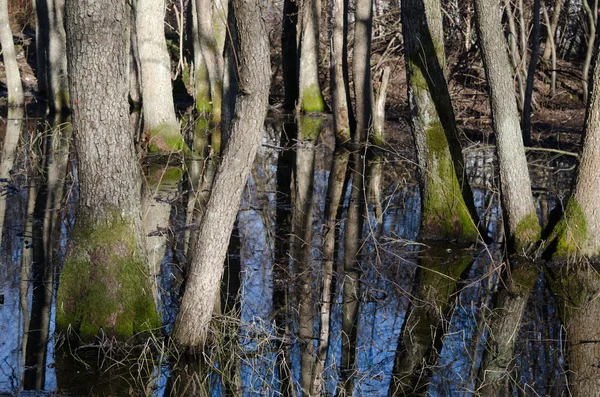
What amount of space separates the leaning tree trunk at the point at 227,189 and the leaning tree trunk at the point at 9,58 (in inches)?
751

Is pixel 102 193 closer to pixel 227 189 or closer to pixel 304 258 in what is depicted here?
pixel 227 189

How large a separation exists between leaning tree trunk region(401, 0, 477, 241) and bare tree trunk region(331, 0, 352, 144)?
7829 mm

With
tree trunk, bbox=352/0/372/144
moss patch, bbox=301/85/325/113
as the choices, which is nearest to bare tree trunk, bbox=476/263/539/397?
tree trunk, bbox=352/0/372/144

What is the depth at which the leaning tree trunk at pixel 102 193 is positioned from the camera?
6.30 meters

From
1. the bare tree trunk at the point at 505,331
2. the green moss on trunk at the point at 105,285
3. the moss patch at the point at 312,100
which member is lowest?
the bare tree trunk at the point at 505,331

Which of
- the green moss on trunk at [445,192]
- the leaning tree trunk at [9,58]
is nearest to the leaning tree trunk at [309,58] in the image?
the leaning tree trunk at [9,58]

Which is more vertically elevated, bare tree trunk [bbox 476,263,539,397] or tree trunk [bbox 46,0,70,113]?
tree trunk [bbox 46,0,70,113]

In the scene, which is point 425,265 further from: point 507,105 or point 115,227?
point 115,227

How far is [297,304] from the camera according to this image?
7672mm

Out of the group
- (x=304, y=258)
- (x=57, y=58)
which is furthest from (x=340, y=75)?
(x=304, y=258)

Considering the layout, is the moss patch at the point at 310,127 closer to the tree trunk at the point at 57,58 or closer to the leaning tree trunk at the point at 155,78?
the leaning tree trunk at the point at 155,78

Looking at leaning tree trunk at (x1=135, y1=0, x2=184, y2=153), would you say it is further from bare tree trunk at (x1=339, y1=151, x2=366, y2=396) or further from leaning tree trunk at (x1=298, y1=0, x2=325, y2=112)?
leaning tree trunk at (x1=298, y1=0, x2=325, y2=112)

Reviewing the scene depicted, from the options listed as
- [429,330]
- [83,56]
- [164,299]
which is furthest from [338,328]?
[83,56]

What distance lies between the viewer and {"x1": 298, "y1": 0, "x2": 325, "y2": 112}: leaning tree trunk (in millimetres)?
21802
